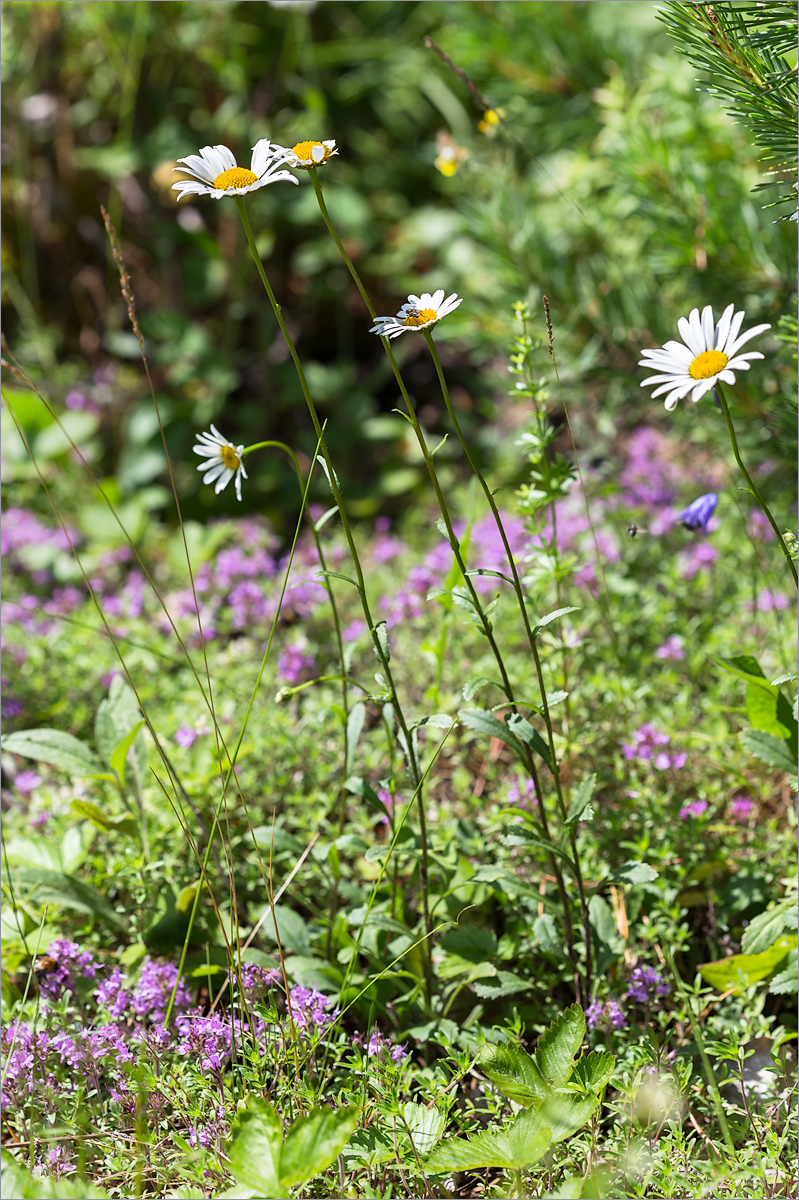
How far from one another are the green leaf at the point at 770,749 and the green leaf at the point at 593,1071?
57cm

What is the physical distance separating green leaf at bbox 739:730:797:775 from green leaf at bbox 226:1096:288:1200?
3.10 feet

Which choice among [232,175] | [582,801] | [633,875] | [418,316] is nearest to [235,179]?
[232,175]

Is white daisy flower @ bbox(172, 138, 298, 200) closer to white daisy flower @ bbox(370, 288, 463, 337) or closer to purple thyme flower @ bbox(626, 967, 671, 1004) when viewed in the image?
white daisy flower @ bbox(370, 288, 463, 337)

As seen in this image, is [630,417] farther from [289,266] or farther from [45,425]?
[45,425]

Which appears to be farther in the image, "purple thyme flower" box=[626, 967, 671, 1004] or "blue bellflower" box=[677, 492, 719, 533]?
"blue bellflower" box=[677, 492, 719, 533]

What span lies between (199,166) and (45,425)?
2.56 metres

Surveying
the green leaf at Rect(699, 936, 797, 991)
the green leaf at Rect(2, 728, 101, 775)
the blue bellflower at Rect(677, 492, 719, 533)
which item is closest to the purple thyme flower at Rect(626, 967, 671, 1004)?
the green leaf at Rect(699, 936, 797, 991)

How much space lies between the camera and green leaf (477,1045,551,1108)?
1279 mm

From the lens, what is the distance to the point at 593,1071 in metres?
1.32

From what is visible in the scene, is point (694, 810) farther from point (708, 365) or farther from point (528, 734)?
point (708, 365)

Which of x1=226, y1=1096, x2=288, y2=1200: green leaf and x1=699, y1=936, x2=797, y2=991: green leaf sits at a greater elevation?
x1=226, y1=1096, x2=288, y2=1200: green leaf

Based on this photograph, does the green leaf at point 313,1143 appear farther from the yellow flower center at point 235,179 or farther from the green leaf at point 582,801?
the yellow flower center at point 235,179

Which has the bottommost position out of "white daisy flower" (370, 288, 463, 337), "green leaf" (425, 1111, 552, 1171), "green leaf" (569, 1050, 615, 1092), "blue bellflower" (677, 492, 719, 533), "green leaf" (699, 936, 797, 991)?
"green leaf" (699, 936, 797, 991)

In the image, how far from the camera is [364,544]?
3301 mm
